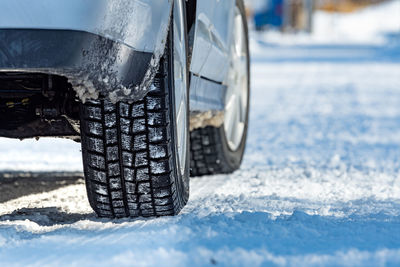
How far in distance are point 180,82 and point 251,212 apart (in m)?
0.57

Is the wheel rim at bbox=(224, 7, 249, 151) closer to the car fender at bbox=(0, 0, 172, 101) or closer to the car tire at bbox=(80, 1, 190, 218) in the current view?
the car tire at bbox=(80, 1, 190, 218)

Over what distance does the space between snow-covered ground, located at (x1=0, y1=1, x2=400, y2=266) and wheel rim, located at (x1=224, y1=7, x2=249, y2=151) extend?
248 millimetres

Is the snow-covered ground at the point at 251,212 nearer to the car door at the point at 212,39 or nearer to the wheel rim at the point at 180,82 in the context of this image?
the wheel rim at the point at 180,82

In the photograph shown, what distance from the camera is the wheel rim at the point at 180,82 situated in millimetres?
2559

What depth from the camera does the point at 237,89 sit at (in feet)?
13.9

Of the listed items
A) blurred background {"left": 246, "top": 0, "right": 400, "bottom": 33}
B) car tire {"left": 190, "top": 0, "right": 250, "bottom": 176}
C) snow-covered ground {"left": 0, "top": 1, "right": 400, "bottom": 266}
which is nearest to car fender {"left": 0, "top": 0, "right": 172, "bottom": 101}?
snow-covered ground {"left": 0, "top": 1, "right": 400, "bottom": 266}

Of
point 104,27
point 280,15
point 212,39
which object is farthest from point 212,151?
point 280,15

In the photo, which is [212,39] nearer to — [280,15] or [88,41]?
[88,41]

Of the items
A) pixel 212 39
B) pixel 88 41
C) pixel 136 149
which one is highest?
pixel 212 39

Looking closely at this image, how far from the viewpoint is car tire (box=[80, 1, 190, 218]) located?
242cm

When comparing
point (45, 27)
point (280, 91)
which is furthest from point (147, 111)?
point (280, 91)

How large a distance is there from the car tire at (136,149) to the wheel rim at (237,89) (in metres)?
1.43

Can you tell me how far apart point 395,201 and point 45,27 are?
1.86 metres

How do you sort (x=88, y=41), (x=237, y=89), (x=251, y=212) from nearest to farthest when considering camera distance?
(x=88, y=41), (x=251, y=212), (x=237, y=89)
